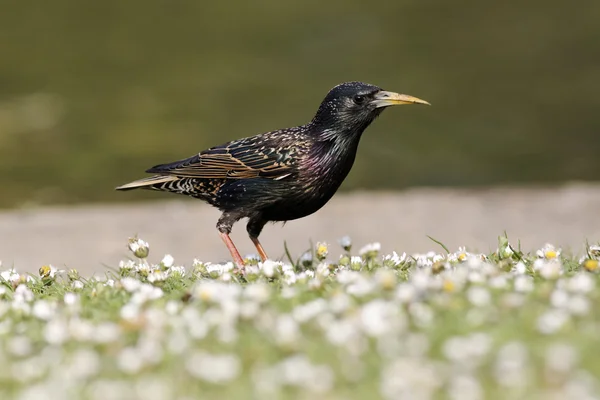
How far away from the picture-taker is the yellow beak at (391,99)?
5.96 meters

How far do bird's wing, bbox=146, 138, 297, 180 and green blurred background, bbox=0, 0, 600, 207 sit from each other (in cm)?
502

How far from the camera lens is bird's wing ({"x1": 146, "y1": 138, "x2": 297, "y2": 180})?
6047 mm

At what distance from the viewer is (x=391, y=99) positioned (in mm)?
6012

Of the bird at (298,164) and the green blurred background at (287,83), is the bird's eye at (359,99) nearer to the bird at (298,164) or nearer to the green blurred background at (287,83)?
the bird at (298,164)

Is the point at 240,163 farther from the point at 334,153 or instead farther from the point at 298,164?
the point at 334,153

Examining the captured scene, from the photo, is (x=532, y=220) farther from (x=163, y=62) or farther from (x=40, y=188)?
(x=163, y=62)

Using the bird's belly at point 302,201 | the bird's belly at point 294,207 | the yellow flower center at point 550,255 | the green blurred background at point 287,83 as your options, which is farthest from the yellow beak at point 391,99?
the green blurred background at point 287,83

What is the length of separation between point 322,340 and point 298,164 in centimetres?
228

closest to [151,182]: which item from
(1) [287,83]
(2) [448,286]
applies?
(2) [448,286]

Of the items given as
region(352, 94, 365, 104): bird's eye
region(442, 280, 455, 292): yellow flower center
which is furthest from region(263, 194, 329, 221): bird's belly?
region(442, 280, 455, 292): yellow flower center

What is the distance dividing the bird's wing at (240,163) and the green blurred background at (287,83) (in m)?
5.02

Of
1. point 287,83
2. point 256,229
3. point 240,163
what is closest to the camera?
point 240,163

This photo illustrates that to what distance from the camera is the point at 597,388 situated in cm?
326

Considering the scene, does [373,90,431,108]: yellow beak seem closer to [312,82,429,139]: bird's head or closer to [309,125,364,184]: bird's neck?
[312,82,429,139]: bird's head
